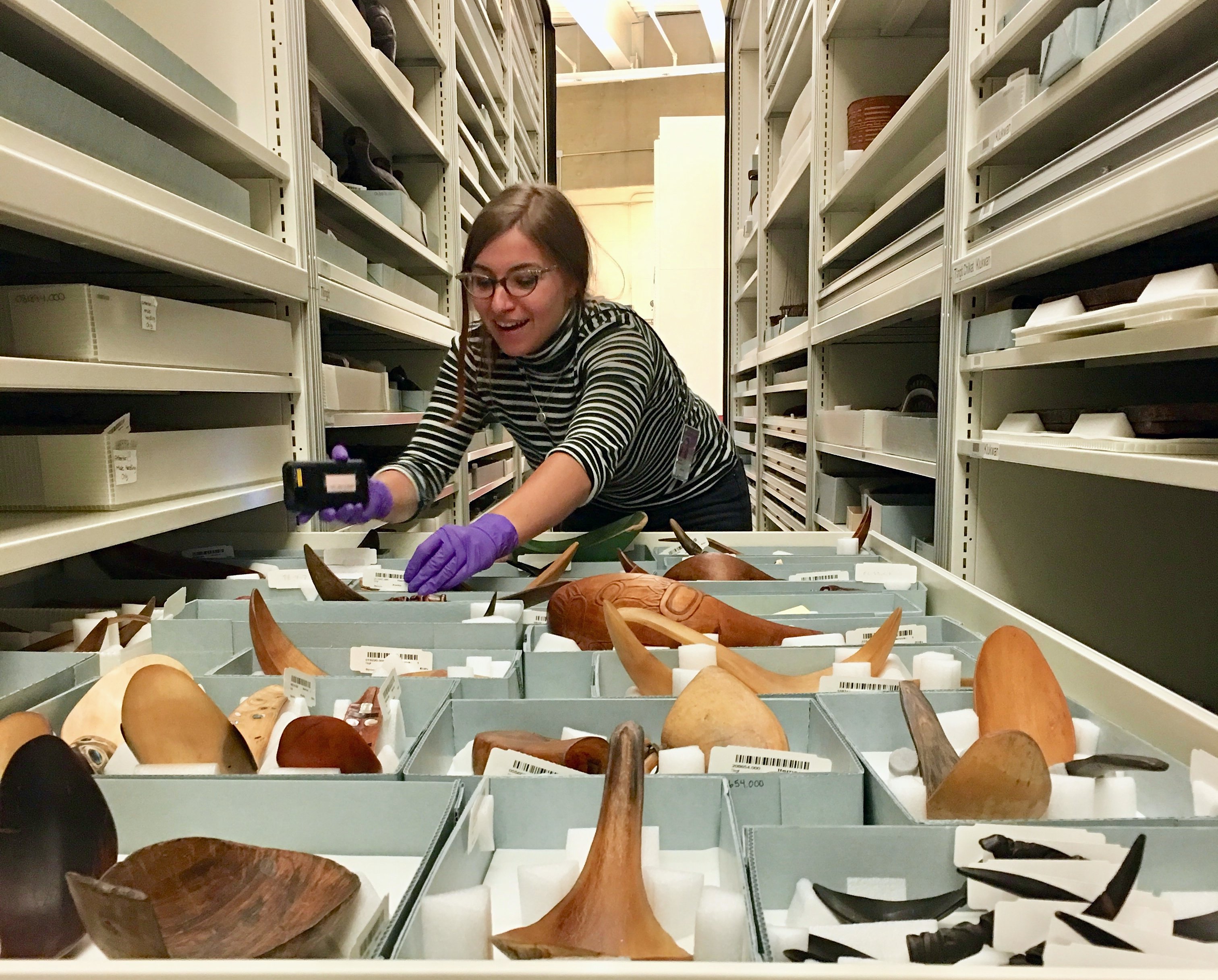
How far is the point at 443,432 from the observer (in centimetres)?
171

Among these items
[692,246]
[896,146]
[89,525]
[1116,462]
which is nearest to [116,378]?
[89,525]

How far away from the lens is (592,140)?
6664mm

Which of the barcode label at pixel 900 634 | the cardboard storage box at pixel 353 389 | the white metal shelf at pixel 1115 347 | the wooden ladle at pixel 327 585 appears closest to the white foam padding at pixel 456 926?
the barcode label at pixel 900 634

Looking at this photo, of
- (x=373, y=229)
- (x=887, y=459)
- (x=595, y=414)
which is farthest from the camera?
(x=373, y=229)

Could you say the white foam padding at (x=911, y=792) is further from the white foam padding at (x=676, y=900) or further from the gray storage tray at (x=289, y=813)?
the gray storage tray at (x=289, y=813)

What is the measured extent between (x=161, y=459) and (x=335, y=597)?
1.05 feet

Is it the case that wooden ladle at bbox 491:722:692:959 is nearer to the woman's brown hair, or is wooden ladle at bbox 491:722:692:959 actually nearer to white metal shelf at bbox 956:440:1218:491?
white metal shelf at bbox 956:440:1218:491

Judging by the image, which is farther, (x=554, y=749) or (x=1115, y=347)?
(x=1115, y=347)

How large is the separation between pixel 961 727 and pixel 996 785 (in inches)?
7.4

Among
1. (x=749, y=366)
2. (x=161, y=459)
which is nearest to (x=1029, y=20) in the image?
(x=161, y=459)

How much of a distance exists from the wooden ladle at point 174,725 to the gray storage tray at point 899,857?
0.39 metres

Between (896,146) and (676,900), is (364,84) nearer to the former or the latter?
(896,146)

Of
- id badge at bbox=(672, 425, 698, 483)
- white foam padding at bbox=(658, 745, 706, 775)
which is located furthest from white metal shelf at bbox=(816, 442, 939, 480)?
white foam padding at bbox=(658, 745, 706, 775)

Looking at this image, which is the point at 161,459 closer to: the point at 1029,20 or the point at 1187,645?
the point at 1029,20
